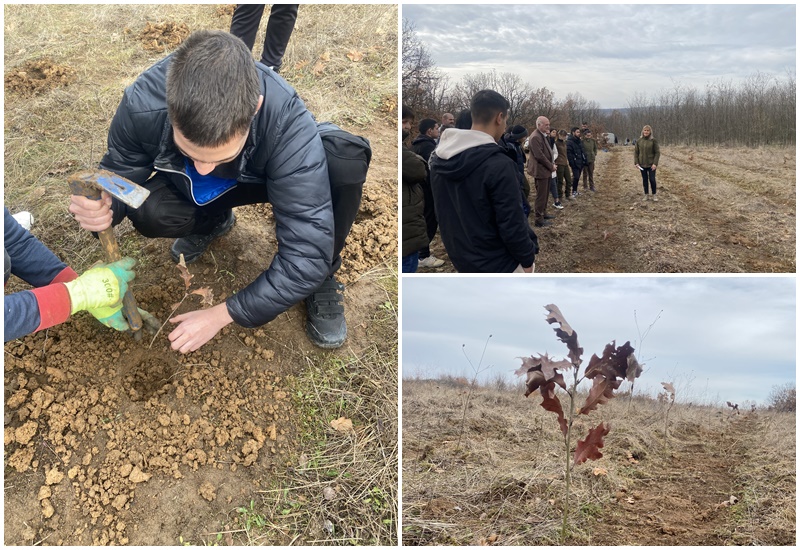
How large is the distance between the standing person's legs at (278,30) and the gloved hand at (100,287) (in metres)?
2.33

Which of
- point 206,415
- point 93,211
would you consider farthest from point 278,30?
point 206,415

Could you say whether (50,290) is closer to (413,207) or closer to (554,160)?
(413,207)

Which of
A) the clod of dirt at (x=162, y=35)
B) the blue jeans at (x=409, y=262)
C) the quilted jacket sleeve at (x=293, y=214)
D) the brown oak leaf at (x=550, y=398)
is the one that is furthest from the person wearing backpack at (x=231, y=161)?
the clod of dirt at (x=162, y=35)

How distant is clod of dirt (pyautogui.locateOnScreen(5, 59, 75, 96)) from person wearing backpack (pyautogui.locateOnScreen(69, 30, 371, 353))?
277 cm

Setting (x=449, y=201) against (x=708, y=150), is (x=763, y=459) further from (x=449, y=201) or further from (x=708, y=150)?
(x=708, y=150)

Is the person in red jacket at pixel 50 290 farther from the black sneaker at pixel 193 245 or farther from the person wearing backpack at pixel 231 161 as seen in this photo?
the black sneaker at pixel 193 245

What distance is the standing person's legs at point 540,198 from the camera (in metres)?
6.88

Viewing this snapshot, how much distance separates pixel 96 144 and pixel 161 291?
5.51 ft

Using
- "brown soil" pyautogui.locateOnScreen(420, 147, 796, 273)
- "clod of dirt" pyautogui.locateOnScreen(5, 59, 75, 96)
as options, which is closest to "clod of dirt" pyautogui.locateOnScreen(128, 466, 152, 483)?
"clod of dirt" pyautogui.locateOnScreen(5, 59, 75, 96)

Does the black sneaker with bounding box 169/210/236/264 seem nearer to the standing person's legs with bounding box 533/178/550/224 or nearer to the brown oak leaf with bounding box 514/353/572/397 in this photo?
the brown oak leaf with bounding box 514/353/572/397

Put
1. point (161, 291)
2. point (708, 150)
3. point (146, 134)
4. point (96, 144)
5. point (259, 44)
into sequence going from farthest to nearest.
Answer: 1. point (708, 150)
2. point (259, 44)
3. point (96, 144)
4. point (161, 291)
5. point (146, 134)

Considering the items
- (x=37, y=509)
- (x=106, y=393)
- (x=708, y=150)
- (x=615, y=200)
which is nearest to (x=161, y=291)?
(x=106, y=393)

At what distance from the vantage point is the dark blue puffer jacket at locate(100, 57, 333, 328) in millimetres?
1868

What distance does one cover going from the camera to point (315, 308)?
2578 millimetres
